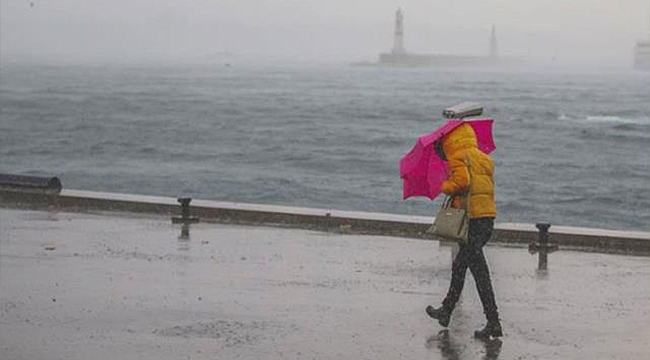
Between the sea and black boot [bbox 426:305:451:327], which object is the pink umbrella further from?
the sea

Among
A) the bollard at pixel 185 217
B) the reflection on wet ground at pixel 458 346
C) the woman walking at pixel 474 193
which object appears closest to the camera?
the reflection on wet ground at pixel 458 346

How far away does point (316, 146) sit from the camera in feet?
226

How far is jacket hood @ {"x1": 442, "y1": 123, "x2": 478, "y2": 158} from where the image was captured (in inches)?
357

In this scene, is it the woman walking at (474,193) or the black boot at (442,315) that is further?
the black boot at (442,315)

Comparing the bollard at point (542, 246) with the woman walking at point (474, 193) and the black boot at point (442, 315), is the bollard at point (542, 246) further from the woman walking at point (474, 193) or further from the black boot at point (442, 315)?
the woman walking at point (474, 193)

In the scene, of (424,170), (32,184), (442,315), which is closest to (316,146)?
(32,184)

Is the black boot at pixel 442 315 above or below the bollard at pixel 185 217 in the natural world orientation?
above

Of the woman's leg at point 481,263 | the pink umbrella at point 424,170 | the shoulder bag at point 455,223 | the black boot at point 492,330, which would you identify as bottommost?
the black boot at point 492,330

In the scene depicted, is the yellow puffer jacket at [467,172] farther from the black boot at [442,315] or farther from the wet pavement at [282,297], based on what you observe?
the wet pavement at [282,297]

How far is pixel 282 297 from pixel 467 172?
7.87 feet

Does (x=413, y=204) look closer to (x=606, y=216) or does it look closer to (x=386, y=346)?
(x=606, y=216)

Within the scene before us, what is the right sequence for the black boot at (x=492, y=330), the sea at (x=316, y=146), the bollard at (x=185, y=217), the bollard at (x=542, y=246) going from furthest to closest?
the sea at (x=316, y=146) < the bollard at (x=185, y=217) < the bollard at (x=542, y=246) < the black boot at (x=492, y=330)

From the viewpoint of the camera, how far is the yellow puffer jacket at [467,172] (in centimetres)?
894

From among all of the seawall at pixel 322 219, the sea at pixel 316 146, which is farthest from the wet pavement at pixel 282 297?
the sea at pixel 316 146
